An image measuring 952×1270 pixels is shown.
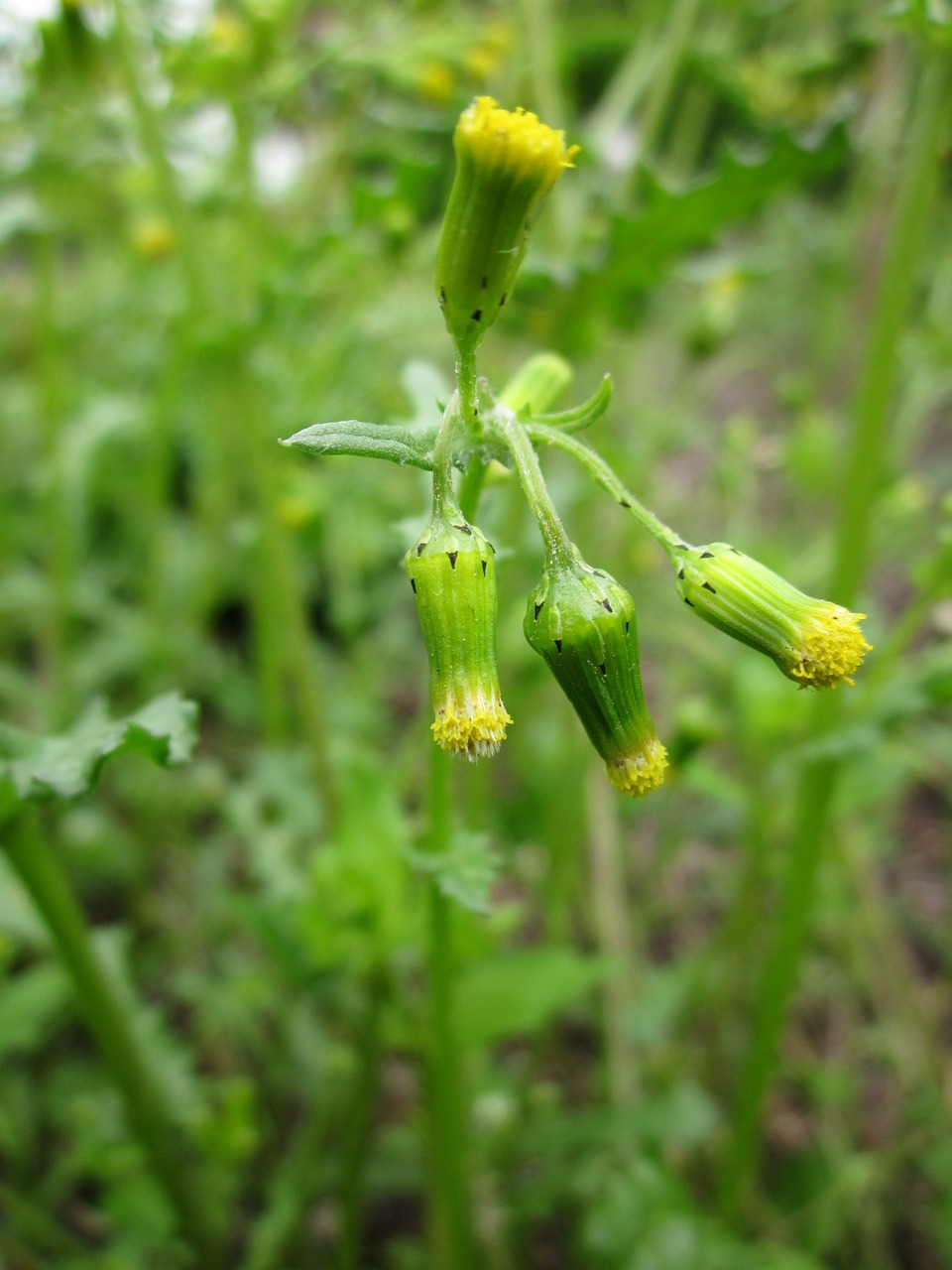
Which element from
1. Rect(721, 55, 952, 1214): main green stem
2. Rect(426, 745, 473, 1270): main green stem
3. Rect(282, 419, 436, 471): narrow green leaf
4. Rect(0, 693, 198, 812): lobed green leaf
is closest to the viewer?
Rect(282, 419, 436, 471): narrow green leaf

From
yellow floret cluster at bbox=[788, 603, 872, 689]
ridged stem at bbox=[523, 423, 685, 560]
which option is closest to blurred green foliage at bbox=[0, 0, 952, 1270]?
ridged stem at bbox=[523, 423, 685, 560]

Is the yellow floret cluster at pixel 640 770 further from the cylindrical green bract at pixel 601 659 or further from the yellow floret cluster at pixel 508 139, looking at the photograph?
the yellow floret cluster at pixel 508 139

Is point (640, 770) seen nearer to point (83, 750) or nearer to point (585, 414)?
point (585, 414)

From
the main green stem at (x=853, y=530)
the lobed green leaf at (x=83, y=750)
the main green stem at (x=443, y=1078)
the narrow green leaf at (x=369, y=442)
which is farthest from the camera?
the main green stem at (x=853, y=530)

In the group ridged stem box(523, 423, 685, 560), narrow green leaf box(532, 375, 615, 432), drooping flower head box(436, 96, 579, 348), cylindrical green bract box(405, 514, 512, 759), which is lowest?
cylindrical green bract box(405, 514, 512, 759)

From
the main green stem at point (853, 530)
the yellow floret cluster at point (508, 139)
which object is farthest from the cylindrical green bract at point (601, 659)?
the main green stem at point (853, 530)

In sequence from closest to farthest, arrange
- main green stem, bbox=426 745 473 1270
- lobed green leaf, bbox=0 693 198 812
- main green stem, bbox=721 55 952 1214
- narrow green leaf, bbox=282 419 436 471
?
narrow green leaf, bbox=282 419 436 471 → lobed green leaf, bbox=0 693 198 812 → main green stem, bbox=426 745 473 1270 → main green stem, bbox=721 55 952 1214

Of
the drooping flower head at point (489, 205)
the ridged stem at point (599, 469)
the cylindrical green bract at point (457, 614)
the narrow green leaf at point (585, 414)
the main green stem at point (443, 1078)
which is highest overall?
the drooping flower head at point (489, 205)

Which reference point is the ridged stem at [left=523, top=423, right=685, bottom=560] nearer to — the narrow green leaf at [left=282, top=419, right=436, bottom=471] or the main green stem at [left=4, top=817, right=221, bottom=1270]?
the narrow green leaf at [left=282, top=419, right=436, bottom=471]

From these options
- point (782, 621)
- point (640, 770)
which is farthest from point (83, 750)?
point (782, 621)
